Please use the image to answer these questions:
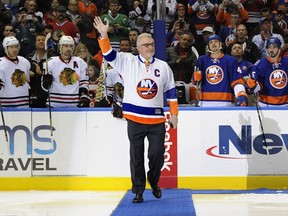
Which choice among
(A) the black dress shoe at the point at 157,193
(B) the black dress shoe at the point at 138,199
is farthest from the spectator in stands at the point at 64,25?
(B) the black dress shoe at the point at 138,199

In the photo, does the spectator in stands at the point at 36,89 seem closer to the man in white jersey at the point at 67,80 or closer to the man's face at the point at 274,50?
the man in white jersey at the point at 67,80

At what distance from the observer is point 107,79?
1023cm

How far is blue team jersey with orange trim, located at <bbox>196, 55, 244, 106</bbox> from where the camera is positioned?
31.9 ft

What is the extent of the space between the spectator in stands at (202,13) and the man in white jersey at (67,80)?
3.88 meters

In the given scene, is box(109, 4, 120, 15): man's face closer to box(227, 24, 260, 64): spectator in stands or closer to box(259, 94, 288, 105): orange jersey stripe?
box(227, 24, 260, 64): spectator in stands

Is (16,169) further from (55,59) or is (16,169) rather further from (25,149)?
(55,59)

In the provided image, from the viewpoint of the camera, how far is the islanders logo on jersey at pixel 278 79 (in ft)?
31.9

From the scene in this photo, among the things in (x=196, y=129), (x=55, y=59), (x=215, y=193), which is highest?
(x=55, y=59)

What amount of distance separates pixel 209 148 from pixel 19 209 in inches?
99.7

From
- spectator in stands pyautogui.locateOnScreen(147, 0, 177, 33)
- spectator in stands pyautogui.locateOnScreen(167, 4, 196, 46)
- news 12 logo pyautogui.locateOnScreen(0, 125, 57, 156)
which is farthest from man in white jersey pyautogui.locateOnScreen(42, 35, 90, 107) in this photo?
spectator in stands pyautogui.locateOnScreen(147, 0, 177, 33)

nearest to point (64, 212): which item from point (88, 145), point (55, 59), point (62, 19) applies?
point (88, 145)

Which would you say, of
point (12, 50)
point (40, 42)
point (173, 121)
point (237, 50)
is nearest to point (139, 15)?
point (40, 42)

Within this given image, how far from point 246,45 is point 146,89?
13.9ft

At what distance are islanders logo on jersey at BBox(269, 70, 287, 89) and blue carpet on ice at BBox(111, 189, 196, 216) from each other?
168 cm
